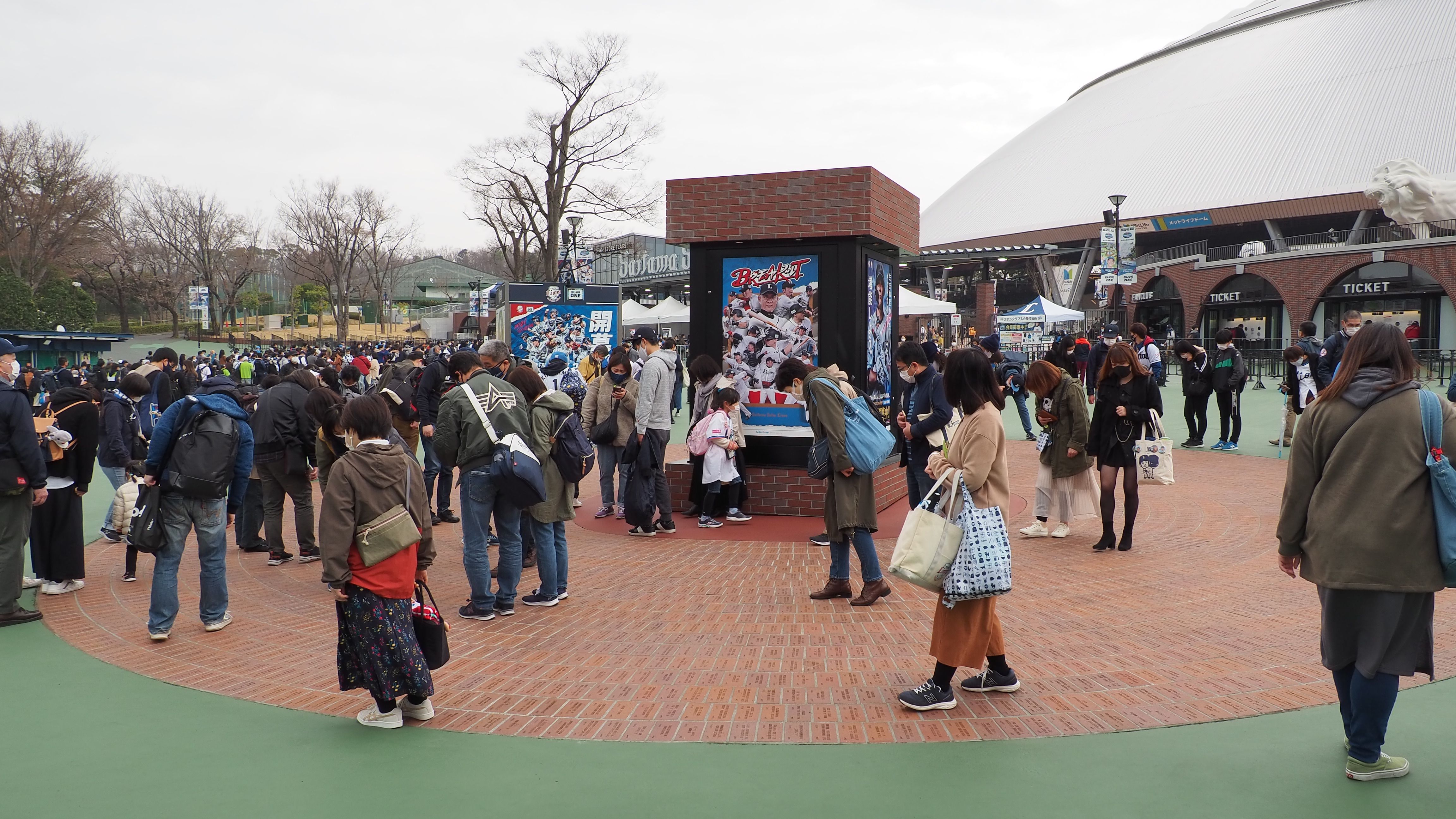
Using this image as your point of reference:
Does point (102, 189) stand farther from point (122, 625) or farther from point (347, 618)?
point (347, 618)

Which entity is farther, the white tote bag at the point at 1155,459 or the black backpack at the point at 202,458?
the white tote bag at the point at 1155,459

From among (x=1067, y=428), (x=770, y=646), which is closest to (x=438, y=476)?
(x=770, y=646)

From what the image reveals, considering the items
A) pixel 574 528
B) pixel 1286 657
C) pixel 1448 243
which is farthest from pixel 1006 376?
pixel 1448 243

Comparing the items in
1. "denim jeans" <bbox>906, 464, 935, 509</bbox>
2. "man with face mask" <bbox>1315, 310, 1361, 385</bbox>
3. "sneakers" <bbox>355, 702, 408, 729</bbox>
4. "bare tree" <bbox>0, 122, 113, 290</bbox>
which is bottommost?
"sneakers" <bbox>355, 702, 408, 729</bbox>

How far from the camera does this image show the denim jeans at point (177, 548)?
566 centimetres

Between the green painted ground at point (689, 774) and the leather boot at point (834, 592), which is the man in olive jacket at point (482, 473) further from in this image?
the leather boot at point (834, 592)

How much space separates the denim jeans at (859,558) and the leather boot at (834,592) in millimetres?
24

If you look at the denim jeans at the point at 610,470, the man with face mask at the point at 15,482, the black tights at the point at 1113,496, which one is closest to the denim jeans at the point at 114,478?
the man with face mask at the point at 15,482

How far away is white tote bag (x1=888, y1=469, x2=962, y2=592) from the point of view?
4.22 m

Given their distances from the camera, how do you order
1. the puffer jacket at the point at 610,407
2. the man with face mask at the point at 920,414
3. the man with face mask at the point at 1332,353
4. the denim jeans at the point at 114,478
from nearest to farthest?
1. the man with face mask at the point at 920,414
2. the denim jeans at the point at 114,478
3. the puffer jacket at the point at 610,407
4. the man with face mask at the point at 1332,353

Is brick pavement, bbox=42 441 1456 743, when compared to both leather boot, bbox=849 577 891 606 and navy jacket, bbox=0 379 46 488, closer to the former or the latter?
leather boot, bbox=849 577 891 606

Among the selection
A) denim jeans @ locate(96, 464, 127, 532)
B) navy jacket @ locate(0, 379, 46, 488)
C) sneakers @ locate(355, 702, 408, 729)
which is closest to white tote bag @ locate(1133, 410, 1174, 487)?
sneakers @ locate(355, 702, 408, 729)

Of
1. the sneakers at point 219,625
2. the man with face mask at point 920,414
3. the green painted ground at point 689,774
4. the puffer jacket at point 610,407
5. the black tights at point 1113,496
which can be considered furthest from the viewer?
the puffer jacket at point 610,407

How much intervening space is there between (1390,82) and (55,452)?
216ft
